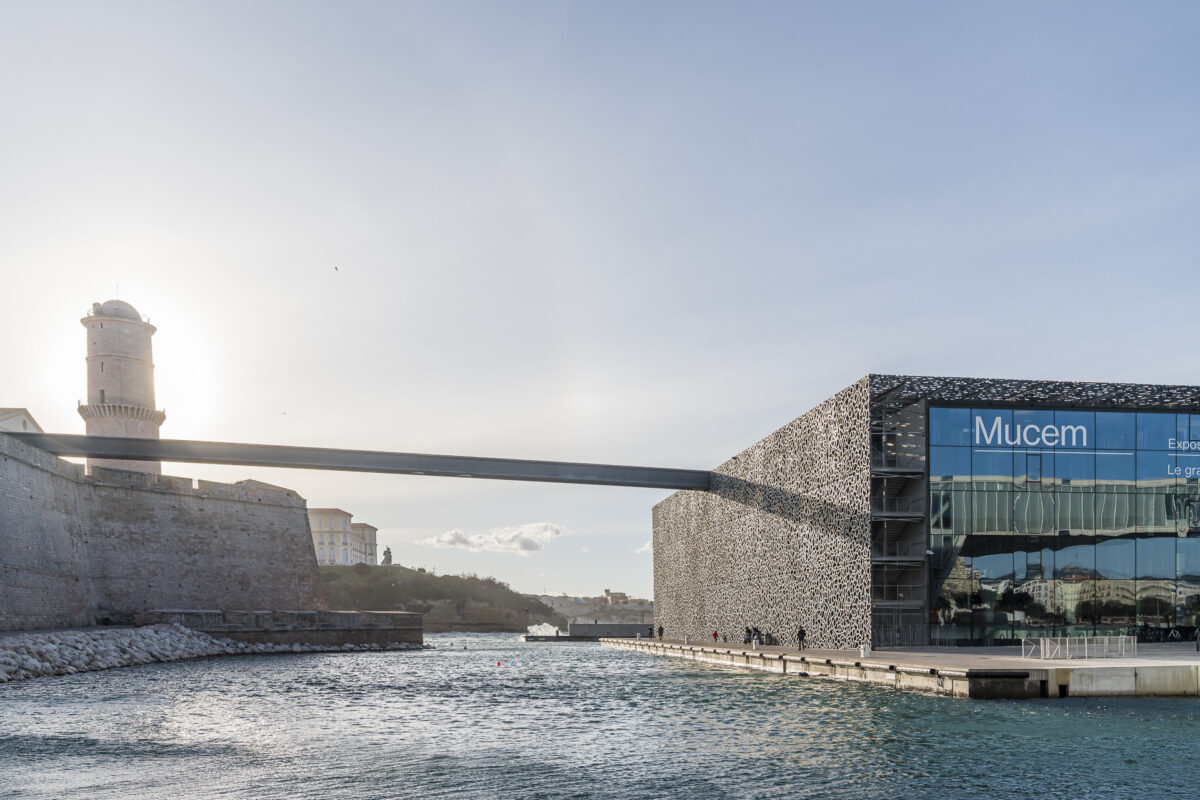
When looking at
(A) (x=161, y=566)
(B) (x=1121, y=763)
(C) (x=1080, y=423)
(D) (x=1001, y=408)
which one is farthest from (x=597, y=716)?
(A) (x=161, y=566)

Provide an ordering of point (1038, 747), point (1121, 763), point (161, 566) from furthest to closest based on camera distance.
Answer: point (161, 566), point (1038, 747), point (1121, 763)

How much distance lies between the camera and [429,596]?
119875mm

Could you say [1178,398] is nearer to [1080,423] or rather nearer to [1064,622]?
[1080,423]

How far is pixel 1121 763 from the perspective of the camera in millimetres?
15602

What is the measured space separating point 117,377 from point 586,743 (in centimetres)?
5575

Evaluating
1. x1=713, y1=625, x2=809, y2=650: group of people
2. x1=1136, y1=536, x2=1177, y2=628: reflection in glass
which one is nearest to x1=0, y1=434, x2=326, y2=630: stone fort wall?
x1=713, y1=625, x2=809, y2=650: group of people

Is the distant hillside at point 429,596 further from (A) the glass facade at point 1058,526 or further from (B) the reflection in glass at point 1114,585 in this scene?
(B) the reflection in glass at point 1114,585

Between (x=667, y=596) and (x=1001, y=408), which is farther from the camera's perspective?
(x=667, y=596)

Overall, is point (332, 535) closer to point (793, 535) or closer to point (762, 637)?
point (762, 637)

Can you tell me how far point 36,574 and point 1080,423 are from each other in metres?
44.5

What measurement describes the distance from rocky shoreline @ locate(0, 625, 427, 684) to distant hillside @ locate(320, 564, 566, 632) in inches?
2239

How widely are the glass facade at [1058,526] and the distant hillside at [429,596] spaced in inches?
3407

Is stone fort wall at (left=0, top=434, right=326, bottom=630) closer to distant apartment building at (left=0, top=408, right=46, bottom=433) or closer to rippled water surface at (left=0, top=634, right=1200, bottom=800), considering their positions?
rippled water surface at (left=0, top=634, right=1200, bottom=800)

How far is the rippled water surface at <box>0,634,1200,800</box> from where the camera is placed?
46.0 feet
